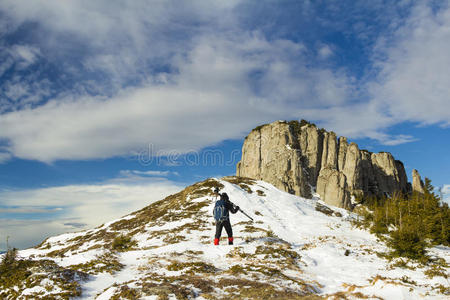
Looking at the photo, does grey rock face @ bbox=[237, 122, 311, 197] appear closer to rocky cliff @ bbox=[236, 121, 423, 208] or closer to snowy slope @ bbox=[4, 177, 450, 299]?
rocky cliff @ bbox=[236, 121, 423, 208]

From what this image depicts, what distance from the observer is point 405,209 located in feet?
117

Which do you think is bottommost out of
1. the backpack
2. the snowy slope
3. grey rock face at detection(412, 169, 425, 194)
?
the snowy slope

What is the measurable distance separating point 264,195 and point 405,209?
19367mm

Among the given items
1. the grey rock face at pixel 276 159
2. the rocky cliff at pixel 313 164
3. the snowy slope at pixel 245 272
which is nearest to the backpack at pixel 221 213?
the snowy slope at pixel 245 272

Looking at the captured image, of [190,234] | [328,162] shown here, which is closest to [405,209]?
[190,234]

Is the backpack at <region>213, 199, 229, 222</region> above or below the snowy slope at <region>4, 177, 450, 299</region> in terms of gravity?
above

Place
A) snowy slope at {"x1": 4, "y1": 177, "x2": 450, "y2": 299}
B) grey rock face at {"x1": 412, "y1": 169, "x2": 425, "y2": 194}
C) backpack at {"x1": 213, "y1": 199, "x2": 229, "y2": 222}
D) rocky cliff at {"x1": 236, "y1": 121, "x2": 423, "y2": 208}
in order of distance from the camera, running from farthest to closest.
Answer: grey rock face at {"x1": 412, "y1": 169, "x2": 425, "y2": 194}
rocky cliff at {"x1": 236, "y1": 121, "x2": 423, "y2": 208}
backpack at {"x1": 213, "y1": 199, "x2": 229, "y2": 222}
snowy slope at {"x1": 4, "y1": 177, "x2": 450, "y2": 299}

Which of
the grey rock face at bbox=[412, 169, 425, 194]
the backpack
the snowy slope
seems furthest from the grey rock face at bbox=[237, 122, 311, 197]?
the grey rock face at bbox=[412, 169, 425, 194]

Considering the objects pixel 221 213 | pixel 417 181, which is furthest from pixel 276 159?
pixel 417 181

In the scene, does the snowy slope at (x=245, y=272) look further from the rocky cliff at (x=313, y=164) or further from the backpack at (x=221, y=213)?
the rocky cliff at (x=313, y=164)

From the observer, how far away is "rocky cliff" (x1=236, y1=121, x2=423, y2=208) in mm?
77438

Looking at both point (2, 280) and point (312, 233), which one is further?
point (312, 233)

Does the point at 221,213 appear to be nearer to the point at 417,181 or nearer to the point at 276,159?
the point at 276,159

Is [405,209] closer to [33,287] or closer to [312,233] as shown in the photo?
[312,233]
